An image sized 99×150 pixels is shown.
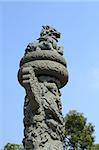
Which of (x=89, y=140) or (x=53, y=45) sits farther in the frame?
(x=89, y=140)

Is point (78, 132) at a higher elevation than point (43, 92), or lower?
higher

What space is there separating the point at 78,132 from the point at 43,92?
10409 mm

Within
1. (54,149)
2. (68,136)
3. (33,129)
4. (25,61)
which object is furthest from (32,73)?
(68,136)

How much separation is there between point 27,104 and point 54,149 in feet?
3.04

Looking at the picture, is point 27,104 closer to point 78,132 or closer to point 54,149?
point 54,149

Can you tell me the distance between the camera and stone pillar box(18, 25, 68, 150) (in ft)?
18.6

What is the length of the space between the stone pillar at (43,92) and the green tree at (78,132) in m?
9.64

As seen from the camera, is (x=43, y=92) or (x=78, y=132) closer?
(x=43, y=92)

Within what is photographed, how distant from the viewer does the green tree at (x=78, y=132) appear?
15.7m

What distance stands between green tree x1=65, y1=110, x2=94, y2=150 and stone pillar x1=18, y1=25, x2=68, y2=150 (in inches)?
380

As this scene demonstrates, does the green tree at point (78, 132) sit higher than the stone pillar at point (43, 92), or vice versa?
the green tree at point (78, 132)

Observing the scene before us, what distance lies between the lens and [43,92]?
597cm

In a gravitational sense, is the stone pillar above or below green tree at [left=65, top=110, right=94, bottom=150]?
below

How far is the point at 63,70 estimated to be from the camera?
621cm
